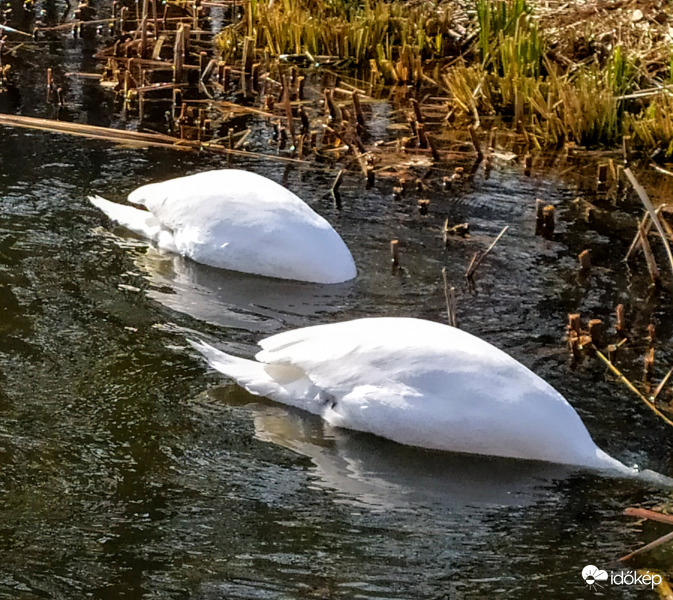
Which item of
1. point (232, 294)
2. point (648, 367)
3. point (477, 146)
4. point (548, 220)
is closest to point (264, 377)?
point (232, 294)

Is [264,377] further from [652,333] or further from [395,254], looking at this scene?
[652,333]

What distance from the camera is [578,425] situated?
531cm

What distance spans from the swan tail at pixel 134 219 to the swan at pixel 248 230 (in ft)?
0.26

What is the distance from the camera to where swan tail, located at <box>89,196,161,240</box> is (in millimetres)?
7973

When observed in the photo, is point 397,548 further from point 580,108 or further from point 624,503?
point 580,108

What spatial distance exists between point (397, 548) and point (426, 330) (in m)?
1.18

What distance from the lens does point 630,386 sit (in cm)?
595

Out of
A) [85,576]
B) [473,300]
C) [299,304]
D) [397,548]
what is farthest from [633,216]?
[85,576]

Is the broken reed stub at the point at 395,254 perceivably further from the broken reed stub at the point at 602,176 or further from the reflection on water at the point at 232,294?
the broken reed stub at the point at 602,176

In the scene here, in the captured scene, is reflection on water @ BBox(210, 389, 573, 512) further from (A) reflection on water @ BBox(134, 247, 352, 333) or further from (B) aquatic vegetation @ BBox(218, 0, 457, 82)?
(B) aquatic vegetation @ BBox(218, 0, 457, 82)

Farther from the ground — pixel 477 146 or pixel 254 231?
pixel 477 146

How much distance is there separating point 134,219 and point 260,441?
2.98 meters

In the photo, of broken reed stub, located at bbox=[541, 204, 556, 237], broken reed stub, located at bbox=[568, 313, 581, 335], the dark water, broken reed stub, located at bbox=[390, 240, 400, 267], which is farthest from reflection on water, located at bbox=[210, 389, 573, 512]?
broken reed stub, located at bbox=[541, 204, 556, 237]

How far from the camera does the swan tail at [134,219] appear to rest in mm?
7973
